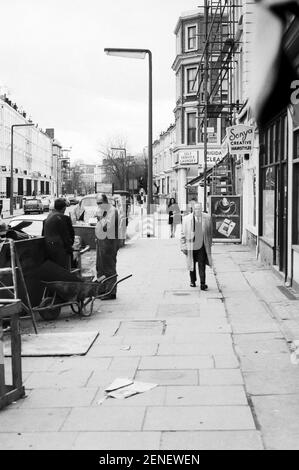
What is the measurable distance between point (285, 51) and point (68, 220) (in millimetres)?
9003

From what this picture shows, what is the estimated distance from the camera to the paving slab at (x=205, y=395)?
15.9 ft

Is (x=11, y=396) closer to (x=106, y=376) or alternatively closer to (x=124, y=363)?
(x=106, y=376)

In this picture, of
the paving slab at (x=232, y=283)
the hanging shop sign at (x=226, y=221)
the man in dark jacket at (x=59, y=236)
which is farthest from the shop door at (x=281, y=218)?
the hanging shop sign at (x=226, y=221)

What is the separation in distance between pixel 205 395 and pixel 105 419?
98cm

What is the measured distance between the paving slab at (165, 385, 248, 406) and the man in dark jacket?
14.4 feet

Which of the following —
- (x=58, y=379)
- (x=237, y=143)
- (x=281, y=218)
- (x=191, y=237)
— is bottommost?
(x=58, y=379)

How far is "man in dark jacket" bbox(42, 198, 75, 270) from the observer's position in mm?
9203

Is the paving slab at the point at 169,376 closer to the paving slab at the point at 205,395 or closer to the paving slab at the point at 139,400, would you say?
the paving slab at the point at 205,395

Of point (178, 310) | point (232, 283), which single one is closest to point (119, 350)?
point (178, 310)

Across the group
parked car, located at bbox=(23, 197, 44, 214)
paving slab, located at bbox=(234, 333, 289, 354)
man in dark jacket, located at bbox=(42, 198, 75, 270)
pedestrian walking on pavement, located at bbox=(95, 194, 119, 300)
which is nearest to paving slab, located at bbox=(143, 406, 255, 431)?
paving slab, located at bbox=(234, 333, 289, 354)

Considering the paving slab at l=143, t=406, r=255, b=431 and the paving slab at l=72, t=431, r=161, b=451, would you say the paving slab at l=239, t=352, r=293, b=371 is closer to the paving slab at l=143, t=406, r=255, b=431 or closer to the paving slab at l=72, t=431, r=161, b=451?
the paving slab at l=143, t=406, r=255, b=431

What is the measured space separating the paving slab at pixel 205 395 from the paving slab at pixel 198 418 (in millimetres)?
133

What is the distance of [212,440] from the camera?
12.8ft
